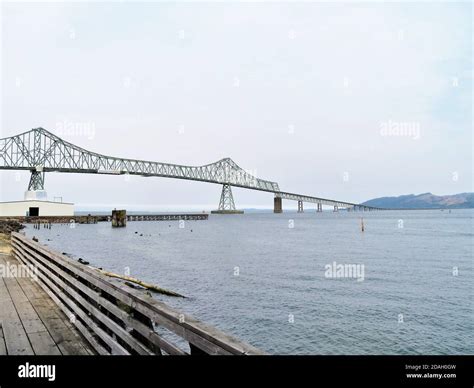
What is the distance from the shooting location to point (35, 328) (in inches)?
246

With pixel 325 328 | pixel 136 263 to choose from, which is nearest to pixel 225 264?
pixel 136 263

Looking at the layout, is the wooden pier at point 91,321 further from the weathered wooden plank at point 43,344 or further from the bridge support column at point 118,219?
the bridge support column at point 118,219

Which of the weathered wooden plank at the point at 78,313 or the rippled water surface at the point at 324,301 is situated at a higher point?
the weathered wooden plank at the point at 78,313

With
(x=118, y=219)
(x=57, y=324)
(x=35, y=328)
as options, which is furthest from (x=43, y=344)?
(x=118, y=219)

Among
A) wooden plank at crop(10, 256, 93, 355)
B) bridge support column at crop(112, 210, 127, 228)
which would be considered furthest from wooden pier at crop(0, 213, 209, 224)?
wooden plank at crop(10, 256, 93, 355)

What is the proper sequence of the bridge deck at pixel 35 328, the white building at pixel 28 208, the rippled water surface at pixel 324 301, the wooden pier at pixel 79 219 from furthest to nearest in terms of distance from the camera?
the white building at pixel 28 208 → the wooden pier at pixel 79 219 → the rippled water surface at pixel 324 301 → the bridge deck at pixel 35 328

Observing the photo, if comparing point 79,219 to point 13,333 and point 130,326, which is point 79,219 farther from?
point 130,326

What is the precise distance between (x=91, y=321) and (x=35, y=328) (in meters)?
1.29

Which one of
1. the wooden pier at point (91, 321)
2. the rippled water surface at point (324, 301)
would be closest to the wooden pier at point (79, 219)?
the rippled water surface at point (324, 301)

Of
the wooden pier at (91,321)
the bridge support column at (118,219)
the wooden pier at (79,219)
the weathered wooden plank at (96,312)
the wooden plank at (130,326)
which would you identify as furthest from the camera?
the bridge support column at (118,219)

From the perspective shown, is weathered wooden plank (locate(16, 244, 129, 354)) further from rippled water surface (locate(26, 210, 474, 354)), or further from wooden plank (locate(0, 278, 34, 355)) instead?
rippled water surface (locate(26, 210, 474, 354))

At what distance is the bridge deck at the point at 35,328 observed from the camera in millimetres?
5324
